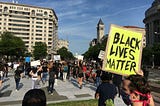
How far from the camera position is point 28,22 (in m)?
162

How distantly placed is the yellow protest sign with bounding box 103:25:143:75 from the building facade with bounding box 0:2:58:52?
→ 489 ft

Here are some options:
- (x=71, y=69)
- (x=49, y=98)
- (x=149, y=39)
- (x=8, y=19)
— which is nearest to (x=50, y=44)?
(x=8, y=19)

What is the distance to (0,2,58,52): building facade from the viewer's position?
156 metres

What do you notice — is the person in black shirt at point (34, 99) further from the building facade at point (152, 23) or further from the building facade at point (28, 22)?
the building facade at point (28, 22)

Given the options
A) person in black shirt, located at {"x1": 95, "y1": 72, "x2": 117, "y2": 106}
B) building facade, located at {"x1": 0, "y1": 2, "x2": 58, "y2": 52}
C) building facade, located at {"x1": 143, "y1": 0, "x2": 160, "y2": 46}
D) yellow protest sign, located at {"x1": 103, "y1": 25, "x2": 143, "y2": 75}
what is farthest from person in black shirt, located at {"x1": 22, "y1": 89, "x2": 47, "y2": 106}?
building facade, located at {"x1": 0, "y1": 2, "x2": 58, "y2": 52}

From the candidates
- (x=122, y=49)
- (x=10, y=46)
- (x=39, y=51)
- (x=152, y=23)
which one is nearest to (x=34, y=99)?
(x=122, y=49)

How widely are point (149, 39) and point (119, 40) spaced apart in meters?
124

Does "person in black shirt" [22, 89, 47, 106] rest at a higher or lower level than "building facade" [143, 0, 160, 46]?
lower

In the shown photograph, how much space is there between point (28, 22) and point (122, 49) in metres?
158

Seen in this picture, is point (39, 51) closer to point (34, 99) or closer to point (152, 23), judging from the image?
point (152, 23)

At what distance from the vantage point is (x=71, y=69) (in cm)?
3312

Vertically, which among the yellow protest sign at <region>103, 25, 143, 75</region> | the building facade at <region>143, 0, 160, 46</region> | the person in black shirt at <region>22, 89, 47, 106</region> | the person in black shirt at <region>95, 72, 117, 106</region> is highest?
the building facade at <region>143, 0, 160, 46</region>

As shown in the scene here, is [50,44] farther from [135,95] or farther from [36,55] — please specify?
[135,95]

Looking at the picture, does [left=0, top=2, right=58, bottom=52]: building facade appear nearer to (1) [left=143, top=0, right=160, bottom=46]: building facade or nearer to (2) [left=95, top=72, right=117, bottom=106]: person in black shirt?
(1) [left=143, top=0, right=160, bottom=46]: building facade
